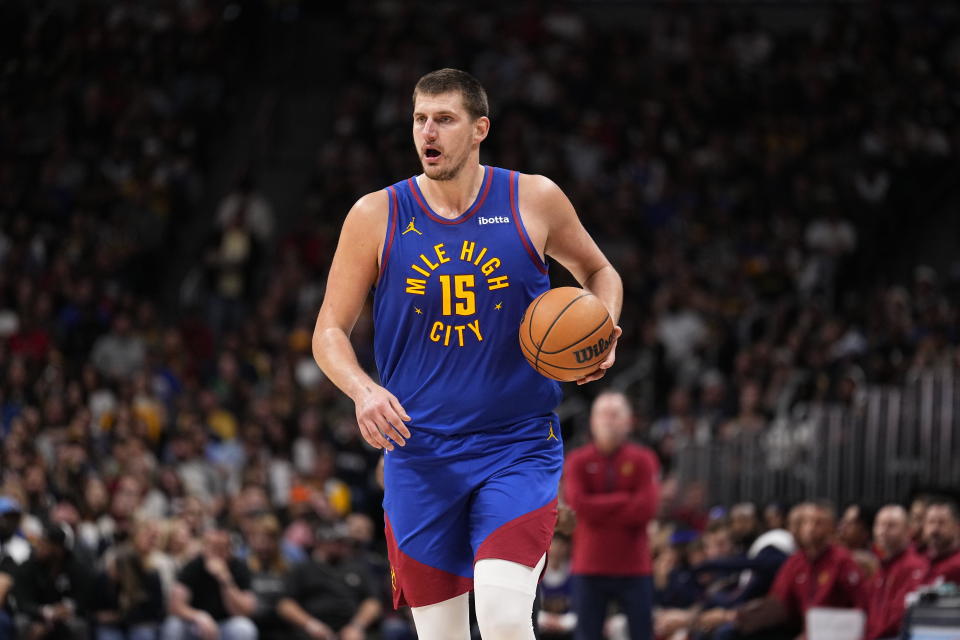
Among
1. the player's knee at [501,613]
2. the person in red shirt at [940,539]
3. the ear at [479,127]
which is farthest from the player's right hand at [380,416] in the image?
the person in red shirt at [940,539]

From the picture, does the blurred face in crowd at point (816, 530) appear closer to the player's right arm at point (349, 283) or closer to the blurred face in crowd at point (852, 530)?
the blurred face in crowd at point (852, 530)

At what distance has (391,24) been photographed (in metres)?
23.4

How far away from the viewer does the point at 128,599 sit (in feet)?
38.8

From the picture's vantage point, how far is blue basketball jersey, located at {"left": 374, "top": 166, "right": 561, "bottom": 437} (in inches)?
217

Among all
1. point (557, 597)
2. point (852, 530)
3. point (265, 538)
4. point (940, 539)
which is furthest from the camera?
point (265, 538)

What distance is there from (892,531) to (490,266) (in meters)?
5.39

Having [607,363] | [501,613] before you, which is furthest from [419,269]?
[501,613]

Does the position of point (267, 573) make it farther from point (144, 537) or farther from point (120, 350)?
point (120, 350)

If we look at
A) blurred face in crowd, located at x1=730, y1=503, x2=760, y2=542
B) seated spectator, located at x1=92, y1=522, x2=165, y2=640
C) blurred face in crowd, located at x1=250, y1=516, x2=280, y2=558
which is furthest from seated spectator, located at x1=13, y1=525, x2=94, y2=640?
blurred face in crowd, located at x1=730, y1=503, x2=760, y2=542

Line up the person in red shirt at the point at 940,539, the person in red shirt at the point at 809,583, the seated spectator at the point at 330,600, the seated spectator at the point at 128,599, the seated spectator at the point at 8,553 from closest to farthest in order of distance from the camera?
the person in red shirt at the point at 940,539, the person in red shirt at the point at 809,583, the seated spectator at the point at 8,553, the seated spectator at the point at 128,599, the seated spectator at the point at 330,600

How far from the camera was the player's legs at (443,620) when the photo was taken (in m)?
5.61

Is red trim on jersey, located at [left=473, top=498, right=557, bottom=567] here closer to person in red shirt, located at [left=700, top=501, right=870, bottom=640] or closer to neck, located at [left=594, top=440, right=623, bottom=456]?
person in red shirt, located at [left=700, top=501, right=870, bottom=640]

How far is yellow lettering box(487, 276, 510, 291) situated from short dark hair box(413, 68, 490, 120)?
61 centimetres

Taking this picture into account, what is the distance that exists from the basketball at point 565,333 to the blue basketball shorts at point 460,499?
32 centimetres
